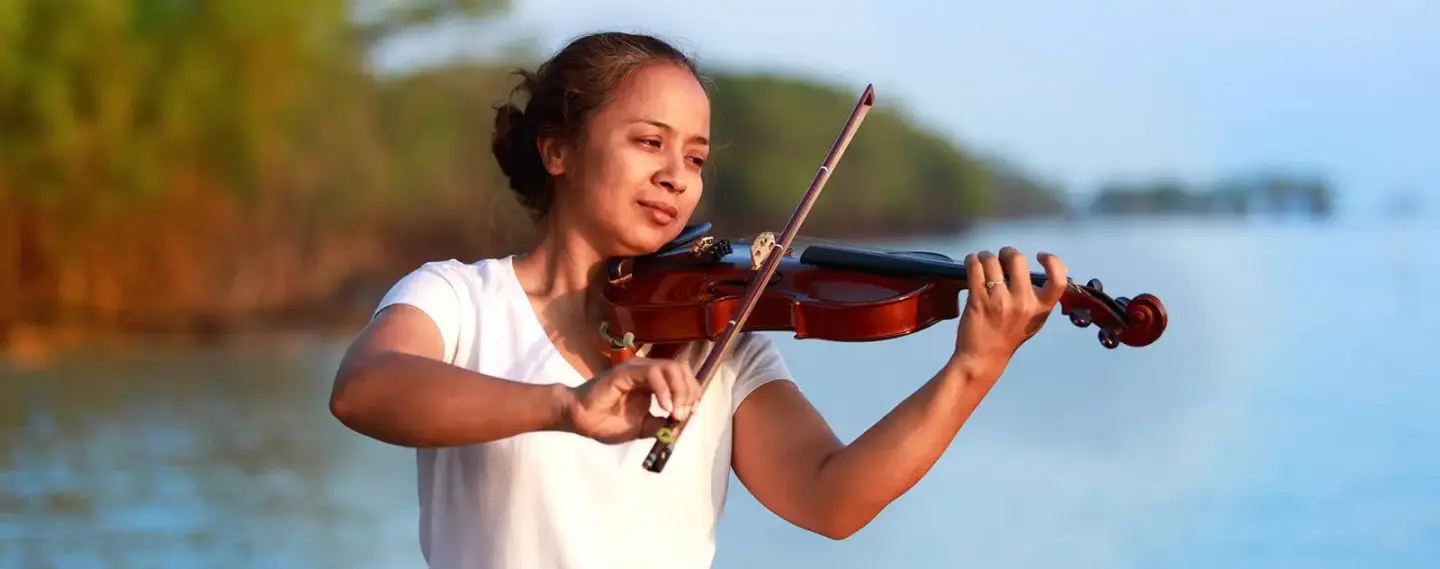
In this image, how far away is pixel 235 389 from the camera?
10117mm

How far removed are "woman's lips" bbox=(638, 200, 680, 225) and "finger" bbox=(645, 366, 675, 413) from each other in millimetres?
471

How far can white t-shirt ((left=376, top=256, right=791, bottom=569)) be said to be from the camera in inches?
70.5

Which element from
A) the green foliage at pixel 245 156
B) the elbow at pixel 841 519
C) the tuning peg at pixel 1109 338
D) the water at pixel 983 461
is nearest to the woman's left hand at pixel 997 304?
the tuning peg at pixel 1109 338

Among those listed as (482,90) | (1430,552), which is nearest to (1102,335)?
(1430,552)

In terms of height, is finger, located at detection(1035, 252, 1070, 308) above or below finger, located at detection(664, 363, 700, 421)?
above

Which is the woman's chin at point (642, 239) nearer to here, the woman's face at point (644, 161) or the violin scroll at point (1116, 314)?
the woman's face at point (644, 161)

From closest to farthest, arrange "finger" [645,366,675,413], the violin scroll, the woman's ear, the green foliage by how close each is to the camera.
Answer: "finger" [645,366,675,413] < the violin scroll < the woman's ear < the green foliage

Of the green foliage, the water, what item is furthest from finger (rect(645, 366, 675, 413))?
the green foliage

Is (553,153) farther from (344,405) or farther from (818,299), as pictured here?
(344,405)

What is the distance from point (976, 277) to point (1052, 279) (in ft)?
0.24

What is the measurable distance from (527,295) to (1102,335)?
0.62 meters

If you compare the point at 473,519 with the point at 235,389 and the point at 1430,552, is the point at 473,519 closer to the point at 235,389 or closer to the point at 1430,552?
the point at 1430,552

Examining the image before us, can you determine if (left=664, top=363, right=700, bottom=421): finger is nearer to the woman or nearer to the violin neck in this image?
the woman

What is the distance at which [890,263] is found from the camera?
1.94 m
